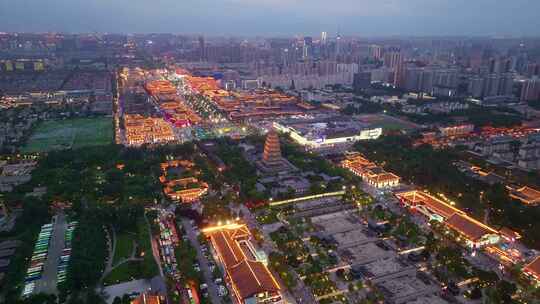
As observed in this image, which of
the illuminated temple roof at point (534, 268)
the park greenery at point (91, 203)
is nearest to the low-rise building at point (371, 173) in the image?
the illuminated temple roof at point (534, 268)

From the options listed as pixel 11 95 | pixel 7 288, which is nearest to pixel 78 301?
pixel 7 288

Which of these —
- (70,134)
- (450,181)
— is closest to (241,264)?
(450,181)

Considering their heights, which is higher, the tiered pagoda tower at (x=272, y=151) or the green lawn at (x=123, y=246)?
the tiered pagoda tower at (x=272, y=151)

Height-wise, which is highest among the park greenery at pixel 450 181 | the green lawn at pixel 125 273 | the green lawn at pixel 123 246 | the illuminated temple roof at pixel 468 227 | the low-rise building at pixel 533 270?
the park greenery at pixel 450 181

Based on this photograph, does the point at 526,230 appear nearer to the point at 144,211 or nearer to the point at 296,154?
the point at 296,154

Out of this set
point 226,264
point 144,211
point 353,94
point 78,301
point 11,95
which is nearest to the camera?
point 78,301

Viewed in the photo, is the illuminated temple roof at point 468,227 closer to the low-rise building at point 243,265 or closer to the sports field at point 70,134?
the low-rise building at point 243,265
